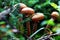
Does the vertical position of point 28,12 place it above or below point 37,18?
above

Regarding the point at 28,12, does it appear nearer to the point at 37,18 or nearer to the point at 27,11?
the point at 27,11

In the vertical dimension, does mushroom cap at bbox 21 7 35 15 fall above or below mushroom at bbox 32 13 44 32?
above

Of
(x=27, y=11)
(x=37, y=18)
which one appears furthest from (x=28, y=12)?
(x=37, y=18)

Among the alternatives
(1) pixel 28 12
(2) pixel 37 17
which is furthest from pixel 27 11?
(2) pixel 37 17

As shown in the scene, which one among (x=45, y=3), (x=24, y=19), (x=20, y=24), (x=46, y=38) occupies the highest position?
(x=45, y=3)

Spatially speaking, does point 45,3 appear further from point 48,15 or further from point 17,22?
point 17,22

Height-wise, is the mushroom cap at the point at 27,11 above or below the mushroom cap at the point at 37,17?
above

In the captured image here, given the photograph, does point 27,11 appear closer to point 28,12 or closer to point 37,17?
point 28,12

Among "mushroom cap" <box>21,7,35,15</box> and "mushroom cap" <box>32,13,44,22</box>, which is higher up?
"mushroom cap" <box>21,7,35,15</box>

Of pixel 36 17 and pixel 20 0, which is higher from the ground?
pixel 20 0

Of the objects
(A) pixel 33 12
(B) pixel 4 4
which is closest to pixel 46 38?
(A) pixel 33 12

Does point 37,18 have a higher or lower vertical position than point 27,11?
lower
